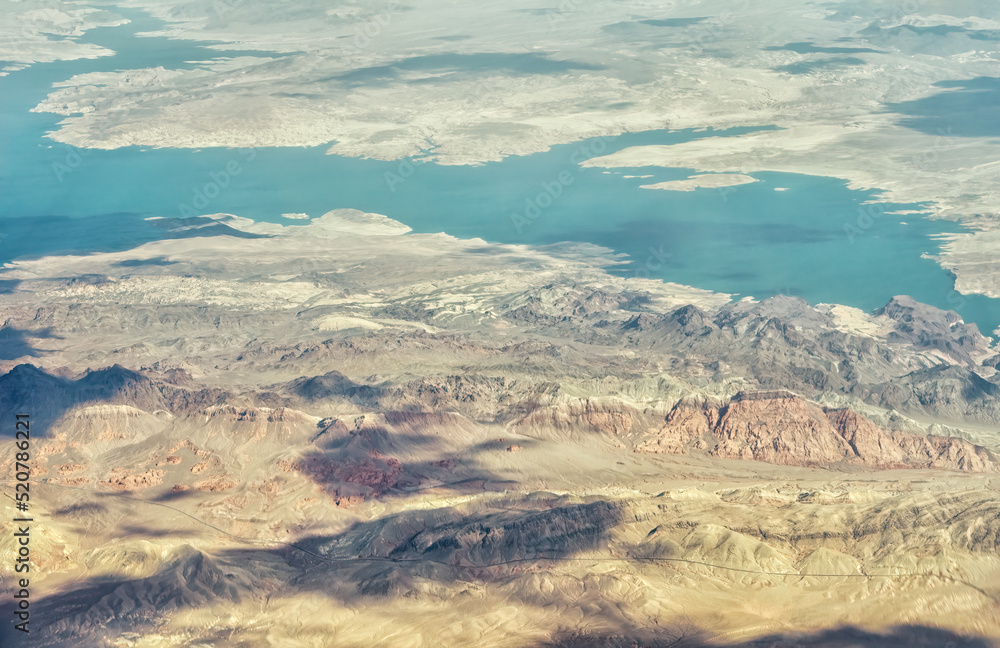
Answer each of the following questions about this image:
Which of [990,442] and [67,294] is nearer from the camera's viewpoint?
[990,442]

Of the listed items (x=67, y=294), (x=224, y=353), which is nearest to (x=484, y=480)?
(x=224, y=353)

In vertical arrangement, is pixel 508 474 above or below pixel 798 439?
above

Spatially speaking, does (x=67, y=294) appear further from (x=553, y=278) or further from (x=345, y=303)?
(x=553, y=278)

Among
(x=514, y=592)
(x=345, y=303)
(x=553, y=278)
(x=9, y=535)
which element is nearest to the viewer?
(x=514, y=592)

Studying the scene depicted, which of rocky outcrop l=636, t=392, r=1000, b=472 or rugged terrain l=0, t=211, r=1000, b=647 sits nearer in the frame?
rugged terrain l=0, t=211, r=1000, b=647

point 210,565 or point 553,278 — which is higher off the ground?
point 210,565

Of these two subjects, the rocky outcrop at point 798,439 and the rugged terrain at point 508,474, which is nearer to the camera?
the rugged terrain at point 508,474

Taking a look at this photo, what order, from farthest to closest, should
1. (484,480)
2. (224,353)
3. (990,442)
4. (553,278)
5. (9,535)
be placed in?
(553,278)
(224,353)
(990,442)
(484,480)
(9,535)

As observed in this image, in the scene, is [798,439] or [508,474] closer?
[508,474]
